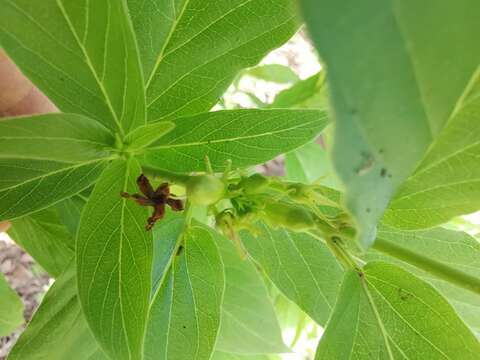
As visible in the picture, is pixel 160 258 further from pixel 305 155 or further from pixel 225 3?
pixel 305 155

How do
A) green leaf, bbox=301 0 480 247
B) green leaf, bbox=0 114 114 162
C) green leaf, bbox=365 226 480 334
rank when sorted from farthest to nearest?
green leaf, bbox=365 226 480 334 → green leaf, bbox=0 114 114 162 → green leaf, bbox=301 0 480 247

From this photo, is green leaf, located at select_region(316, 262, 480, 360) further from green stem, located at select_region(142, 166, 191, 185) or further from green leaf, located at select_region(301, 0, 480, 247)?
green leaf, located at select_region(301, 0, 480, 247)

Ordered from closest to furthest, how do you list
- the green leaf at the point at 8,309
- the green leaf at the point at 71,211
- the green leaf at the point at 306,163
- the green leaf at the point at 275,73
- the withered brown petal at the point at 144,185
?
the withered brown petal at the point at 144,185 → the green leaf at the point at 71,211 → the green leaf at the point at 8,309 → the green leaf at the point at 306,163 → the green leaf at the point at 275,73

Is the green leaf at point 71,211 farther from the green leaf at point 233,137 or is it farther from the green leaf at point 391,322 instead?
the green leaf at point 391,322

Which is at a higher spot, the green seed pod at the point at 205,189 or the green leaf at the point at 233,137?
the green leaf at the point at 233,137

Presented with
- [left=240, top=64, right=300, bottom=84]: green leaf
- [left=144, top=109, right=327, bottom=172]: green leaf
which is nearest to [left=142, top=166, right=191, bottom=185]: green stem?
[left=144, top=109, right=327, bottom=172]: green leaf

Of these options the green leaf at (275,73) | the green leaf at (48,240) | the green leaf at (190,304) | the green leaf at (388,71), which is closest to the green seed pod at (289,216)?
the green leaf at (190,304)

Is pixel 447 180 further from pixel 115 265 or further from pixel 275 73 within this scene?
pixel 275 73
